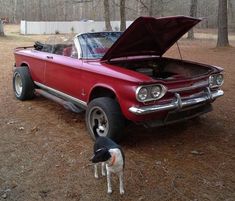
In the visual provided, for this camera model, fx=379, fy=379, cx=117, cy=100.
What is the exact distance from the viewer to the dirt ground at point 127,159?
402 centimetres

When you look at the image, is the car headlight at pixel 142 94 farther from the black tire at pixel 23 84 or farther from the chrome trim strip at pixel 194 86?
the black tire at pixel 23 84

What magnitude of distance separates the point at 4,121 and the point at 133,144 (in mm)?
2359

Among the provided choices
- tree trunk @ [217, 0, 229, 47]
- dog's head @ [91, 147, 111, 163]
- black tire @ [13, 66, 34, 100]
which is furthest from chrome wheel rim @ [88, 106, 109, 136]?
tree trunk @ [217, 0, 229, 47]

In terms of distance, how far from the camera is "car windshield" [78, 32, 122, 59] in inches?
231

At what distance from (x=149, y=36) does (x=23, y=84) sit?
9.42 feet

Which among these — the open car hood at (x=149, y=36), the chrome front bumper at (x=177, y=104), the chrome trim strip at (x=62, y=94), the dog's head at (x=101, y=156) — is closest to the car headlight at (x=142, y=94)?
the chrome front bumper at (x=177, y=104)

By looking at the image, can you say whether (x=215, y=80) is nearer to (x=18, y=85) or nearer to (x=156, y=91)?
(x=156, y=91)

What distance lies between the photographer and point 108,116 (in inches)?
197

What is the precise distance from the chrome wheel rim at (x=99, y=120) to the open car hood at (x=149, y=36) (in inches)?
32.2

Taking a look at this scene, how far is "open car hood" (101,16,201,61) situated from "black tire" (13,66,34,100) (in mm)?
2318

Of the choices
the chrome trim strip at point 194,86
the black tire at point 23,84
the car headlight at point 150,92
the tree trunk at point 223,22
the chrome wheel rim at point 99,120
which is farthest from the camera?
the tree trunk at point 223,22

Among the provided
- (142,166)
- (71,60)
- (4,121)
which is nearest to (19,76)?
(4,121)

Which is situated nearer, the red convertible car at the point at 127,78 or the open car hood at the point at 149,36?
the red convertible car at the point at 127,78

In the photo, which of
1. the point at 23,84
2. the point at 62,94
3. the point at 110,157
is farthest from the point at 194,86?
the point at 23,84
